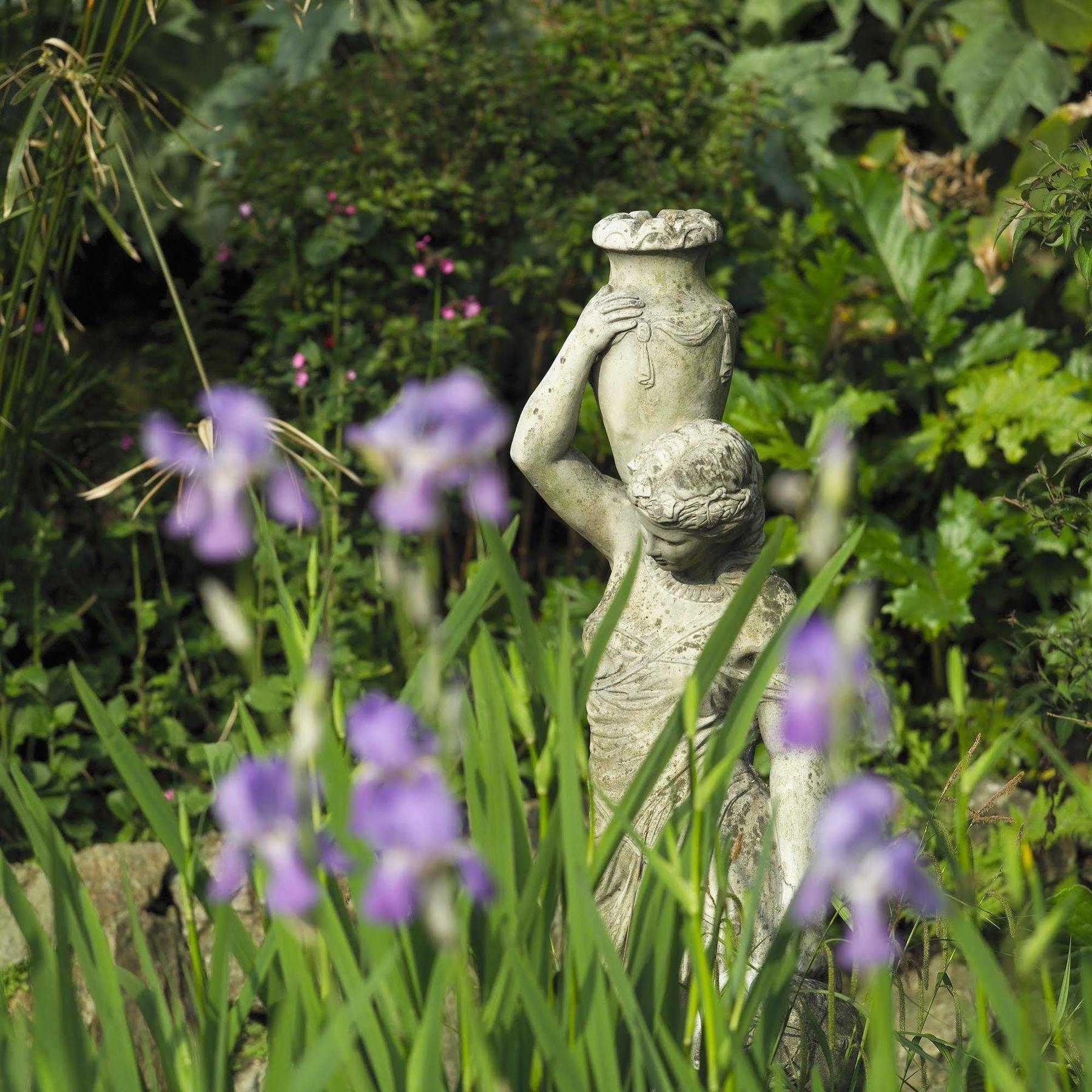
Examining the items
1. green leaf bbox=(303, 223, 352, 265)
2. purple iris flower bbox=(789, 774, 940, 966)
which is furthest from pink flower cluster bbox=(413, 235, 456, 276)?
purple iris flower bbox=(789, 774, 940, 966)

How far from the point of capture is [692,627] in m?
1.94

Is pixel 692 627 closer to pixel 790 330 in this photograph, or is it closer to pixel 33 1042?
pixel 33 1042

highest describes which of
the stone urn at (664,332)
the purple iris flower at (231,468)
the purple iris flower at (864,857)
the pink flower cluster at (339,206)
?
the purple iris flower at (231,468)

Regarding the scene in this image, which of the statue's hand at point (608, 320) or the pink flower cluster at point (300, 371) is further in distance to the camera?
the pink flower cluster at point (300, 371)

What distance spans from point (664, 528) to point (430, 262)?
245 cm

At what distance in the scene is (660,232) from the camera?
194 cm

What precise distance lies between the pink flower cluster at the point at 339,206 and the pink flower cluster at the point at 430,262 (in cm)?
20

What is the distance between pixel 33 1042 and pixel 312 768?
13.9 inches

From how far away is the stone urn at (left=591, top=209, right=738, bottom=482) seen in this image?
1.94 metres

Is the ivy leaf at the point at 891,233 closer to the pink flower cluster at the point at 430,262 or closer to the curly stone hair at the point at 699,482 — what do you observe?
the pink flower cluster at the point at 430,262

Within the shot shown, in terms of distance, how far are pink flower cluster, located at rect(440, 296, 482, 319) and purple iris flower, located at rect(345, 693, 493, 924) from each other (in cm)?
334

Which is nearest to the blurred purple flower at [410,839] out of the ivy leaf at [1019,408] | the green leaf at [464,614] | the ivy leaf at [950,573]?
the green leaf at [464,614]

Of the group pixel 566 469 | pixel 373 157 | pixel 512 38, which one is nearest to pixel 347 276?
pixel 373 157

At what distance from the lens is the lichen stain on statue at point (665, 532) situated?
1891 mm
